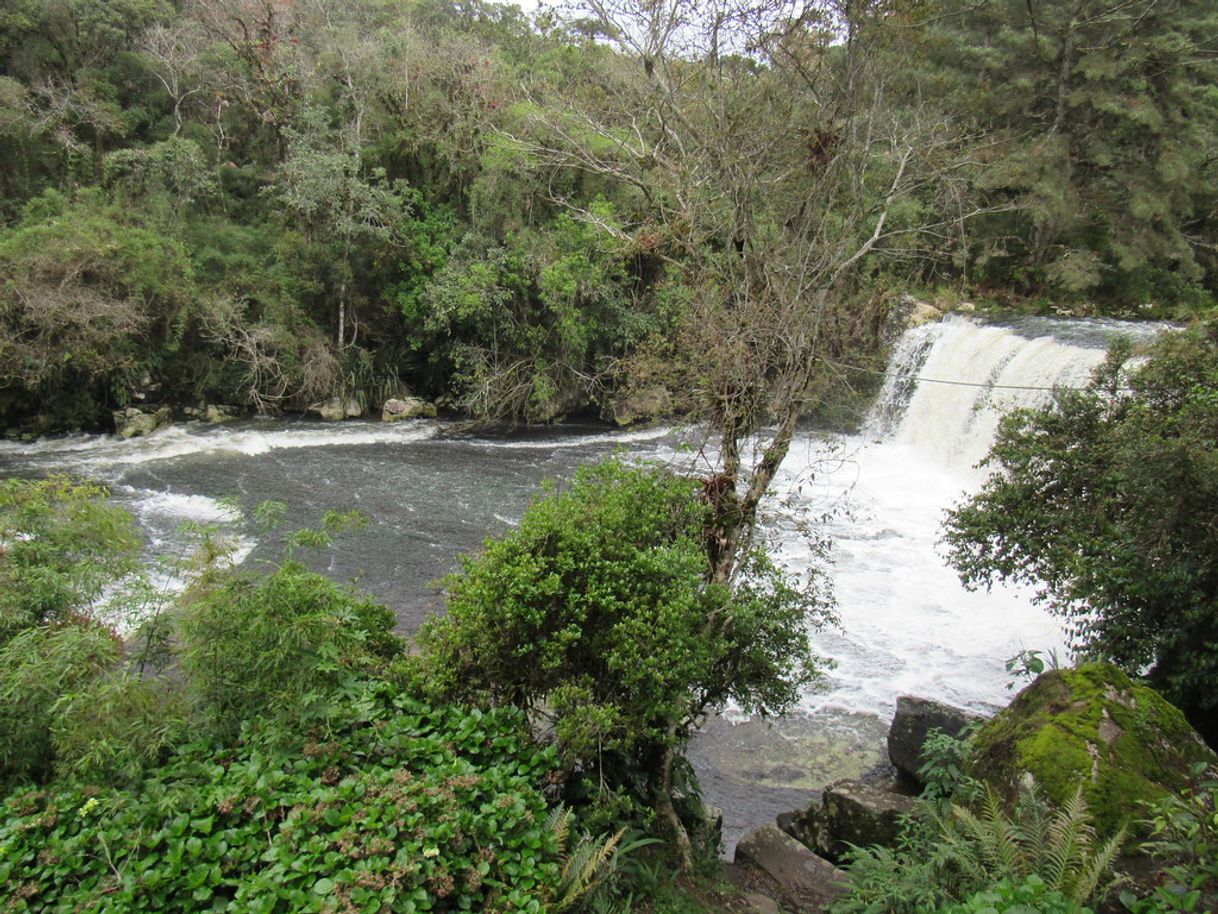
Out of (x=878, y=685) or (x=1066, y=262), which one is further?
(x=1066, y=262)

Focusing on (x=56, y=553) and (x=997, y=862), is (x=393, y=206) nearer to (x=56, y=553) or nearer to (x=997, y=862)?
(x=56, y=553)

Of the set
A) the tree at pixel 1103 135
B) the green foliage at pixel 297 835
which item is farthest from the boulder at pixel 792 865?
the tree at pixel 1103 135

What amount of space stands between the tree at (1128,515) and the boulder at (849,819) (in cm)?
269

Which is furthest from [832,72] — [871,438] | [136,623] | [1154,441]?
[871,438]

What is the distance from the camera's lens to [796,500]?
13.3 metres

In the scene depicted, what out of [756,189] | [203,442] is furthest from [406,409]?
[756,189]

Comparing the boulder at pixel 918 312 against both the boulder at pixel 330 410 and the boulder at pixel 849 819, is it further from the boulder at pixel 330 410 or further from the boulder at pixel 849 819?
the boulder at pixel 849 819

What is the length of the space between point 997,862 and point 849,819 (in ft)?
8.38

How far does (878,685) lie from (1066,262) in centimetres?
1524

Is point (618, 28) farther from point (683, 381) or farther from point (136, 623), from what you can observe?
point (136, 623)

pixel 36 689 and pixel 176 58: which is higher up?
pixel 176 58

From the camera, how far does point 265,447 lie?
1738 cm

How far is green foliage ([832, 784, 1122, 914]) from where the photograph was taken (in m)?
4.26

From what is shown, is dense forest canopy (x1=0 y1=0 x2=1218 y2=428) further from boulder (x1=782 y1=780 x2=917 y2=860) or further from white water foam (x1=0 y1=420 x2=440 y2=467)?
boulder (x1=782 y1=780 x2=917 y2=860)
